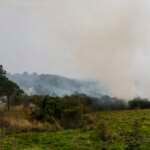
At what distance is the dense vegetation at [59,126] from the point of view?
108ft

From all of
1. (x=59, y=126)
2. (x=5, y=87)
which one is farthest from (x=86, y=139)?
(x=5, y=87)

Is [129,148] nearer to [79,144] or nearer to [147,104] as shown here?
[79,144]

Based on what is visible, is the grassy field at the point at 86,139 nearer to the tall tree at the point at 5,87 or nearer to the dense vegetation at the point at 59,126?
the dense vegetation at the point at 59,126

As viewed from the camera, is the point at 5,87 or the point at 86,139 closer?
the point at 86,139

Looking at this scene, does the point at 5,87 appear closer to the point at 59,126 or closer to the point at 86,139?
the point at 59,126

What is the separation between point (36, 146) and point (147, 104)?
39.1m

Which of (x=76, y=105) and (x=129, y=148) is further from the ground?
(x=76, y=105)

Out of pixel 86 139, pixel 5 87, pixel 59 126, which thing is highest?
pixel 5 87

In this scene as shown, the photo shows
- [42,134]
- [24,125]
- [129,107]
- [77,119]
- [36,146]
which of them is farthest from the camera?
[129,107]

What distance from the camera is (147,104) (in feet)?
229

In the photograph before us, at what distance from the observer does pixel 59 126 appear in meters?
44.5

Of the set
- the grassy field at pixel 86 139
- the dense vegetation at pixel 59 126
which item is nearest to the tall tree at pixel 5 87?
the dense vegetation at pixel 59 126

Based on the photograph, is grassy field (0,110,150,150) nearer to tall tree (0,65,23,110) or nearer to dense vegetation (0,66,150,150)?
dense vegetation (0,66,150,150)

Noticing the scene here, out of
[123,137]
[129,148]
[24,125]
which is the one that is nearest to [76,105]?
[24,125]
